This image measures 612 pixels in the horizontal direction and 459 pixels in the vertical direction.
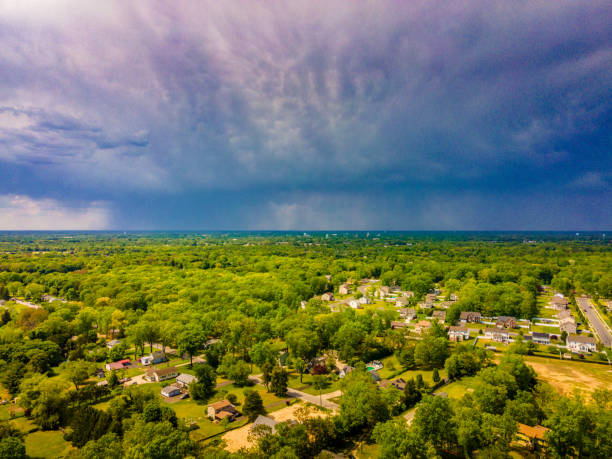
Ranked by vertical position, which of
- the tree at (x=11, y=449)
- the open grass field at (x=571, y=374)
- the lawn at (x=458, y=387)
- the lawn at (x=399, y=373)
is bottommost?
the lawn at (x=399, y=373)

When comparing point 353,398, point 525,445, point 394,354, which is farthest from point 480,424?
point 394,354

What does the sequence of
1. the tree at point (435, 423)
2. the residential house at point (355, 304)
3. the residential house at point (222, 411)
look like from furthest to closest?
1. the residential house at point (355, 304)
2. the residential house at point (222, 411)
3. the tree at point (435, 423)

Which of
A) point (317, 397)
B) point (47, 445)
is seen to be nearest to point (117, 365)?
point (47, 445)

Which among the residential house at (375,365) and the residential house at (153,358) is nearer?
the residential house at (375,365)

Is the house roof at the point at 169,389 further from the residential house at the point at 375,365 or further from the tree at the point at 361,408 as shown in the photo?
the residential house at the point at 375,365

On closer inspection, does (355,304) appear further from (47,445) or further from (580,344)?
(47,445)

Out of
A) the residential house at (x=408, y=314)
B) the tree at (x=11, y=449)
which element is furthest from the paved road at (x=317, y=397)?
the residential house at (x=408, y=314)
